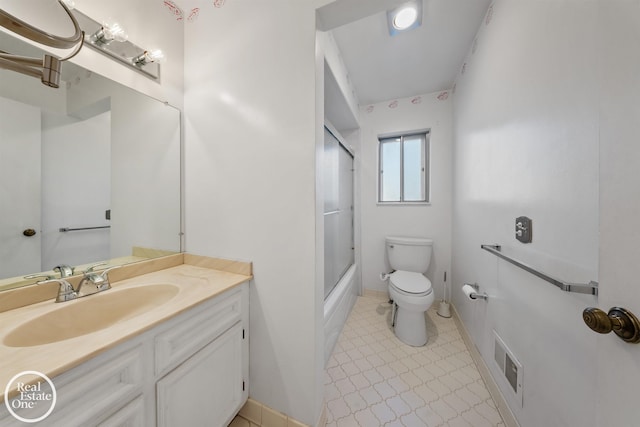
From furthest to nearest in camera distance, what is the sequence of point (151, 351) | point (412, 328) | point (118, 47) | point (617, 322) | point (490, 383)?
point (412, 328)
point (490, 383)
point (118, 47)
point (151, 351)
point (617, 322)

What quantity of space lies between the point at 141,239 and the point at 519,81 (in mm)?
2179

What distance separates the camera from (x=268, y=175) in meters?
1.11

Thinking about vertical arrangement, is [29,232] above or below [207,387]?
above

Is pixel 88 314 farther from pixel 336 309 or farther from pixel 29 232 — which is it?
pixel 336 309

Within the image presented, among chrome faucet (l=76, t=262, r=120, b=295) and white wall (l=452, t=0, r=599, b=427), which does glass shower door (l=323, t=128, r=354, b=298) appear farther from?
chrome faucet (l=76, t=262, r=120, b=295)

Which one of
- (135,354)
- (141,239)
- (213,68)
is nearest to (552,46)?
(213,68)

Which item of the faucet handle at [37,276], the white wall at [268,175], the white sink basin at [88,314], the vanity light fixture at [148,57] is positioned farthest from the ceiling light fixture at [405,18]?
the faucet handle at [37,276]

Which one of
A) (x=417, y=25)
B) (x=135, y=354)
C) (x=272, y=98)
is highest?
(x=417, y=25)

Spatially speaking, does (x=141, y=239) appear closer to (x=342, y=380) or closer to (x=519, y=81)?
(x=342, y=380)

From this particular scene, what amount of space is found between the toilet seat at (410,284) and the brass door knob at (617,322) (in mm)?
1391

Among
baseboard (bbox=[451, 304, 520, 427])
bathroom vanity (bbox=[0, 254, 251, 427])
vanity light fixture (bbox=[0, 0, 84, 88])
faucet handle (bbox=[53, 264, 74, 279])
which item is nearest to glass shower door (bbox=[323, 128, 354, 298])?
bathroom vanity (bbox=[0, 254, 251, 427])

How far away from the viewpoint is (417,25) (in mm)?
1468

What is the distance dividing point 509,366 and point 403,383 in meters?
0.61

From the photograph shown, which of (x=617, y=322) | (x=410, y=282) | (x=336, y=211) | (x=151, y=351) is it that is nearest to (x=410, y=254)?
(x=410, y=282)
